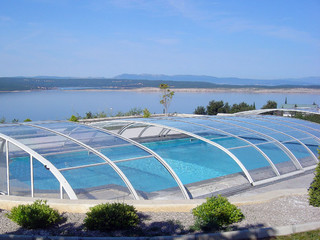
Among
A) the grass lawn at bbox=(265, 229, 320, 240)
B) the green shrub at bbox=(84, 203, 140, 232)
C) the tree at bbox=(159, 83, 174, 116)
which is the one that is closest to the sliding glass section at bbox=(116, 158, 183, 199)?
the green shrub at bbox=(84, 203, 140, 232)

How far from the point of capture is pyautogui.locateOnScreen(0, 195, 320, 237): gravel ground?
5275 mm

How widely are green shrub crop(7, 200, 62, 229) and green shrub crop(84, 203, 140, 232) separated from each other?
615mm

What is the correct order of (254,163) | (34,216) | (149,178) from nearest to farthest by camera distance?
(34,216) → (149,178) → (254,163)

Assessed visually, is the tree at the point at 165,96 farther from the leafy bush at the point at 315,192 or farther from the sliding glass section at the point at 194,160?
the leafy bush at the point at 315,192

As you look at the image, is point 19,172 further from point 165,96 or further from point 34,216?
point 165,96

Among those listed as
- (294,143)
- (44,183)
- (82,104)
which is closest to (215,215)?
(44,183)

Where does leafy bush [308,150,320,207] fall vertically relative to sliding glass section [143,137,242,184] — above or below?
above

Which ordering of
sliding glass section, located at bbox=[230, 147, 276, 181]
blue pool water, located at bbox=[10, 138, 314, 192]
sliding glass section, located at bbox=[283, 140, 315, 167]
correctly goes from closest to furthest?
blue pool water, located at bbox=[10, 138, 314, 192] < sliding glass section, located at bbox=[230, 147, 276, 181] < sliding glass section, located at bbox=[283, 140, 315, 167]

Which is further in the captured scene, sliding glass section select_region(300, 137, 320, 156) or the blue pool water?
sliding glass section select_region(300, 137, 320, 156)

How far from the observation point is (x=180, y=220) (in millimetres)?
5816

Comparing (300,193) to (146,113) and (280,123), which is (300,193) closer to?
(280,123)

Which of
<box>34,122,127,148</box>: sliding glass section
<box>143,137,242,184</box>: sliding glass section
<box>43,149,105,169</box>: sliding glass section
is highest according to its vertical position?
<box>34,122,127,148</box>: sliding glass section

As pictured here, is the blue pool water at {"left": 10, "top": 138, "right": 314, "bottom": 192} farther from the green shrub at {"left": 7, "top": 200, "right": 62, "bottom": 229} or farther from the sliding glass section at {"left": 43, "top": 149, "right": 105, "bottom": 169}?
the green shrub at {"left": 7, "top": 200, "right": 62, "bottom": 229}

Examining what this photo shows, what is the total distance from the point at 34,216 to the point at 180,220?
2.44 meters
